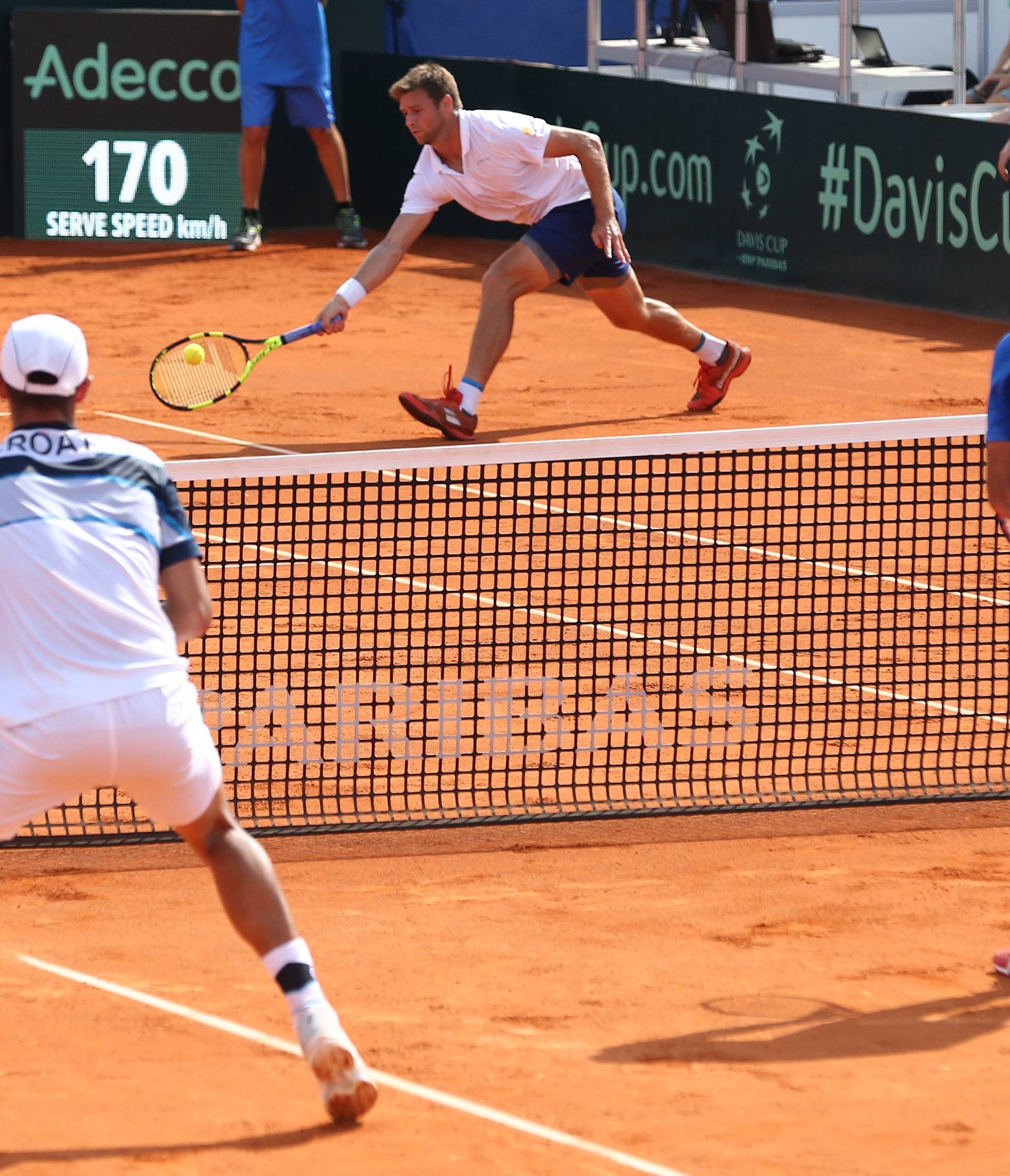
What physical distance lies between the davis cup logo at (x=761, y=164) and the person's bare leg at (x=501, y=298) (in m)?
4.83

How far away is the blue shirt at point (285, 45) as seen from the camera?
46.9 ft

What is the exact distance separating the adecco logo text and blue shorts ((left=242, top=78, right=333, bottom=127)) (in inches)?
34.8

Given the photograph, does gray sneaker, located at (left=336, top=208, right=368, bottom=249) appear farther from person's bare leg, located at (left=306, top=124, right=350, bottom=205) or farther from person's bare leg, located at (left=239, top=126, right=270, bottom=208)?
person's bare leg, located at (left=239, top=126, right=270, bottom=208)

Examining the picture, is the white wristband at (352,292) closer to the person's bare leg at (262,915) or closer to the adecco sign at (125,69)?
the person's bare leg at (262,915)

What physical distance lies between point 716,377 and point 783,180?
400 cm

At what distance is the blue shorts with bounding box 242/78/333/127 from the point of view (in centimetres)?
1433

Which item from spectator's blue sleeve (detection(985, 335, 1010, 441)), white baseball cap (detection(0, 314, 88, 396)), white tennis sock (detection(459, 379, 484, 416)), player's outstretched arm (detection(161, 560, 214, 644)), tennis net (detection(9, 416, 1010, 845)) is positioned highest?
white baseball cap (detection(0, 314, 88, 396))

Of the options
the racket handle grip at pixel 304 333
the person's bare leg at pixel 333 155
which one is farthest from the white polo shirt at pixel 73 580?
the person's bare leg at pixel 333 155

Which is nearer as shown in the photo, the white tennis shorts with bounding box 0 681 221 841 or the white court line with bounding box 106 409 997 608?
the white tennis shorts with bounding box 0 681 221 841

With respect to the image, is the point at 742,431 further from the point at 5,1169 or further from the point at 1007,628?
the point at 5,1169

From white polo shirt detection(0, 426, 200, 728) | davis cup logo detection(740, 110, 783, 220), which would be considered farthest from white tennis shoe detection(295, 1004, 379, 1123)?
davis cup logo detection(740, 110, 783, 220)

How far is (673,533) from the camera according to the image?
328 inches

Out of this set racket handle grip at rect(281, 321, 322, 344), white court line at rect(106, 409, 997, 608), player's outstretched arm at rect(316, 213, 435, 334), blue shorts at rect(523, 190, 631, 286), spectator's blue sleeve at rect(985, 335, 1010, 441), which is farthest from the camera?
blue shorts at rect(523, 190, 631, 286)

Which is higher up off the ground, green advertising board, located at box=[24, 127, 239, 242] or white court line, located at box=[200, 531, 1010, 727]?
green advertising board, located at box=[24, 127, 239, 242]
